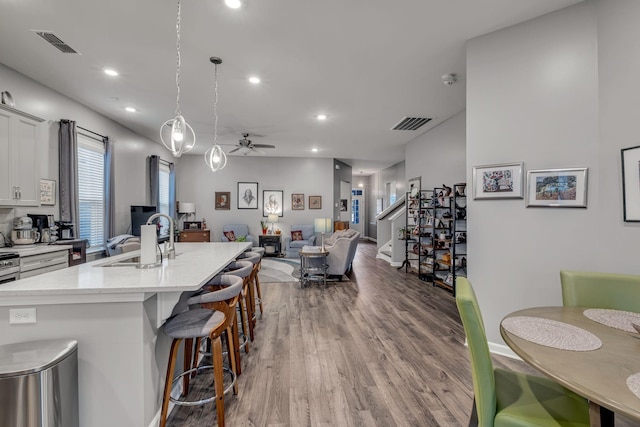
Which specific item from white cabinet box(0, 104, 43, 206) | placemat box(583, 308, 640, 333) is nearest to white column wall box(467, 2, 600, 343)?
placemat box(583, 308, 640, 333)

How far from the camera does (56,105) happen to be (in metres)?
4.03

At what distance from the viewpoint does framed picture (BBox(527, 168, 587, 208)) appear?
2334 mm

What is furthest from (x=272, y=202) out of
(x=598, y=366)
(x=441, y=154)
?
(x=598, y=366)

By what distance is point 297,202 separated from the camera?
8891 mm

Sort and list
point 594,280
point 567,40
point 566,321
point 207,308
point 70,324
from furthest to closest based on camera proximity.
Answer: point 567,40, point 207,308, point 594,280, point 70,324, point 566,321

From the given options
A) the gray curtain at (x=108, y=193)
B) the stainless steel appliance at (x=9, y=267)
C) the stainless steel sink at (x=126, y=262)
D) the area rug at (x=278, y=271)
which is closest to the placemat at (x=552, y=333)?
the stainless steel sink at (x=126, y=262)

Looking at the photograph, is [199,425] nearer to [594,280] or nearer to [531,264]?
[594,280]

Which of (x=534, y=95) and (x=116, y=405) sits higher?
(x=534, y=95)

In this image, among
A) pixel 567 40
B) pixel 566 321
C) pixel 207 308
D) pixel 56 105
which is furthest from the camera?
pixel 56 105

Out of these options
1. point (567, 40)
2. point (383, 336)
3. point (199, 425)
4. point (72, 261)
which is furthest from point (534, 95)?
point (72, 261)

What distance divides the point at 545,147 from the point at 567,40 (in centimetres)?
92

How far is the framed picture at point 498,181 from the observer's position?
2580 mm

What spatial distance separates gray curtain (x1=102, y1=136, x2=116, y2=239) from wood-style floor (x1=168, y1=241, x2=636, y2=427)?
3163 mm

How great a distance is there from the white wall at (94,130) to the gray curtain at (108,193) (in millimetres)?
313
